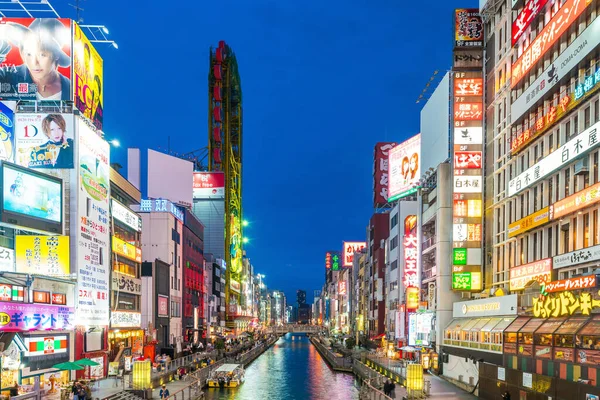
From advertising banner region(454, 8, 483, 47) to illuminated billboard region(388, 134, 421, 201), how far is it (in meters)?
24.5

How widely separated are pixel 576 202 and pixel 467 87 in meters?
20.6

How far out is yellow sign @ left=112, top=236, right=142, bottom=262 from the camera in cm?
5810

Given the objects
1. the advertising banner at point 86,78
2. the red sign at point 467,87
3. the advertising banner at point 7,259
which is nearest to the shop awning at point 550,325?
the red sign at point 467,87

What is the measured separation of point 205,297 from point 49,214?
7303cm

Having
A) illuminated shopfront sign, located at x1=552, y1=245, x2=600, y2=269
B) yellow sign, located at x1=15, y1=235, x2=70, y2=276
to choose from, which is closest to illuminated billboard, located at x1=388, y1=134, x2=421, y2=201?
illuminated shopfront sign, located at x1=552, y1=245, x2=600, y2=269

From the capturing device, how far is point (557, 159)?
128 ft

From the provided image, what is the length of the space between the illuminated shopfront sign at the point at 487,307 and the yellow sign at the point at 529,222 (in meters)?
5.13

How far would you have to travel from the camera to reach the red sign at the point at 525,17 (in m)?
42.6

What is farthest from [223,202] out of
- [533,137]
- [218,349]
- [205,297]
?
[533,137]

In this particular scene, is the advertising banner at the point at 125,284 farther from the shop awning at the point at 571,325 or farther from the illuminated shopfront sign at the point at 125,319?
the shop awning at the point at 571,325

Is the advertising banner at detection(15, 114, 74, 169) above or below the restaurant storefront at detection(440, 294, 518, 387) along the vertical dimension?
above

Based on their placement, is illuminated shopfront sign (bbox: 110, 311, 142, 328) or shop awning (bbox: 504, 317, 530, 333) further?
illuminated shopfront sign (bbox: 110, 311, 142, 328)

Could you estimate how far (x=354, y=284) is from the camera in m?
152

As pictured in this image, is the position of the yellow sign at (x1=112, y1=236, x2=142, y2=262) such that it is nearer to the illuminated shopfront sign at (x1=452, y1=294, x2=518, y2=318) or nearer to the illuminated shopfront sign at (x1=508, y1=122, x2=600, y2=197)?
the illuminated shopfront sign at (x1=452, y1=294, x2=518, y2=318)
